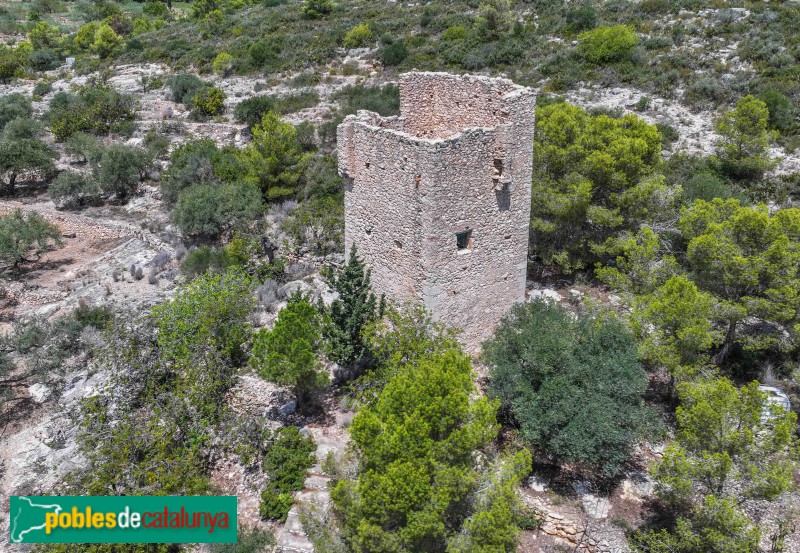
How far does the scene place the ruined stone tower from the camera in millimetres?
12133

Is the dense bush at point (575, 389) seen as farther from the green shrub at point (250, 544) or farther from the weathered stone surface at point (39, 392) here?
the weathered stone surface at point (39, 392)

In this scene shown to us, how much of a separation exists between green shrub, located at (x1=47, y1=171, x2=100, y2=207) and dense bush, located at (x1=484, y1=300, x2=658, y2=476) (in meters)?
20.7

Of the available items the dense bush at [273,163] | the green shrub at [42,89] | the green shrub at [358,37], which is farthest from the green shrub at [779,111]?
the green shrub at [42,89]

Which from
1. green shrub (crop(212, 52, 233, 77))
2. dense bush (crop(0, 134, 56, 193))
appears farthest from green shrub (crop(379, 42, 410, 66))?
dense bush (crop(0, 134, 56, 193))

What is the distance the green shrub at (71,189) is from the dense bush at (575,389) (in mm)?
20657

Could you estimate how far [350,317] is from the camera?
12672 mm

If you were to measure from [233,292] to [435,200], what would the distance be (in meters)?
5.49

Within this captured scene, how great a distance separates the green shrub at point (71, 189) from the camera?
2508 centimetres

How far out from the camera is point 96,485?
1012 cm

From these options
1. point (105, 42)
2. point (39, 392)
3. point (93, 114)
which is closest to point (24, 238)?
point (39, 392)

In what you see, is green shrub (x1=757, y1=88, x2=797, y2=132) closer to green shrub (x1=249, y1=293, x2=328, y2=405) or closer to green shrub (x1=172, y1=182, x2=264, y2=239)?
green shrub (x1=172, y1=182, x2=264, y2=239)

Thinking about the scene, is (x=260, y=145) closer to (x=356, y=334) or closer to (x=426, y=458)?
(x=356, y=334)

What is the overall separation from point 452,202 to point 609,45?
86.0 ft

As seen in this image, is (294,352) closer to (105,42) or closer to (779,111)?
(779,111)
